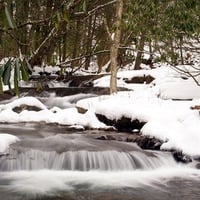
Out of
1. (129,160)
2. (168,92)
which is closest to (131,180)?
(129,160)

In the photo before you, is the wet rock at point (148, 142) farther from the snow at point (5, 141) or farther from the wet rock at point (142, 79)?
the wet rock at point (142, 79)

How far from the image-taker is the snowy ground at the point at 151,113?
746 cm

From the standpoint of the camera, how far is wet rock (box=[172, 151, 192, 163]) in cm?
696

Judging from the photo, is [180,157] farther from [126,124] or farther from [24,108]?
[24,108]

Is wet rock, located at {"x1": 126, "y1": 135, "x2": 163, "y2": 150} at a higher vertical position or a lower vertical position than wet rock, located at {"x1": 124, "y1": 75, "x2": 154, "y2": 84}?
lower

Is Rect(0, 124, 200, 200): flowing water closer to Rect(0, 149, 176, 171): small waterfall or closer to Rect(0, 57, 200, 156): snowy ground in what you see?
Rect(0, 149, 176, 171): small waterfall

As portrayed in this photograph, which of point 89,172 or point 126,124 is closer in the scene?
point 89,172

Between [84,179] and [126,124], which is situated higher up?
[126,124]

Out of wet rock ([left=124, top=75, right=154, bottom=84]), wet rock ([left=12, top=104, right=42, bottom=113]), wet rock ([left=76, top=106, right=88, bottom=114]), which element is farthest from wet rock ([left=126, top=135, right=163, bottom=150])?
wet rock ([left=124, top=75, right=154, bottom=84])

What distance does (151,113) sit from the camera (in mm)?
9023

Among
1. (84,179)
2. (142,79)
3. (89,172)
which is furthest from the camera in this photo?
(142,79)

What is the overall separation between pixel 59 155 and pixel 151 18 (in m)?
4.94

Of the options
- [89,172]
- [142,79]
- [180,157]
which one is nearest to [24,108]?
[89,172]

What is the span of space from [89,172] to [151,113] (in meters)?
2.92
